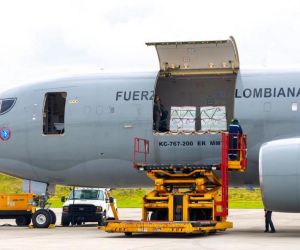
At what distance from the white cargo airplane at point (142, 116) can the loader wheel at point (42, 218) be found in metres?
1.07

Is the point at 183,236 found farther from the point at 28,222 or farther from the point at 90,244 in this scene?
the point at 28,222

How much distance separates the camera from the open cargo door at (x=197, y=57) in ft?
93.3

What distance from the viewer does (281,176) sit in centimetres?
2559

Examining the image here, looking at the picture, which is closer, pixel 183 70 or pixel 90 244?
pixel 90 244

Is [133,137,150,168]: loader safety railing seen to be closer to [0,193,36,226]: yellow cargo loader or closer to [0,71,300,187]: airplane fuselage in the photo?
[0,71,300,187]: airplane fuselage

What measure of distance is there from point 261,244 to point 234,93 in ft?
22.5

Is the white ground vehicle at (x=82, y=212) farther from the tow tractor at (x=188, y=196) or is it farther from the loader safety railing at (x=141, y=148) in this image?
the tow tractor at (x=188, y=196)

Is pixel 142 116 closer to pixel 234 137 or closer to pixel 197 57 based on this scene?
pixel 197 57

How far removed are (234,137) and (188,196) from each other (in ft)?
7.60

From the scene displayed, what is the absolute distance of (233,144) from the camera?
27.4 metres

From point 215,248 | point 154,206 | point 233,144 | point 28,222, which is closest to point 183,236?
point 154,206

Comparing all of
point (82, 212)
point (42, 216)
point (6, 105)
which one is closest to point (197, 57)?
point (6, 105)

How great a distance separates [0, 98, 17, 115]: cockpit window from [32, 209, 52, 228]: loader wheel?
12.3 feet

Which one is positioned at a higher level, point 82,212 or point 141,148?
point 141,148
